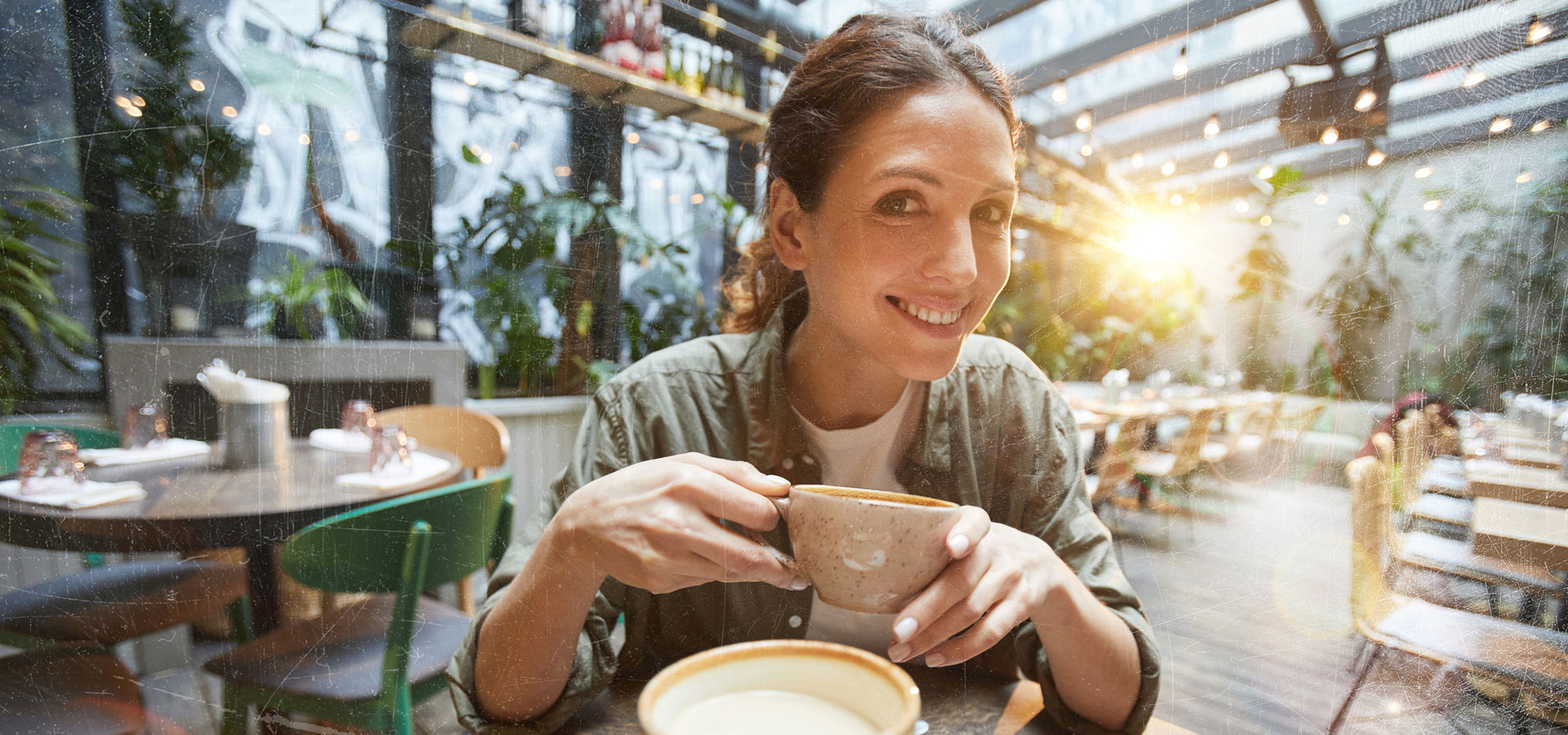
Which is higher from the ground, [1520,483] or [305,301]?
[305,301]

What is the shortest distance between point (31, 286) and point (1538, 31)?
1376 mm

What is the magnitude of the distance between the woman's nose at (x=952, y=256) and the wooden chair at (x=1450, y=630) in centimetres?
37

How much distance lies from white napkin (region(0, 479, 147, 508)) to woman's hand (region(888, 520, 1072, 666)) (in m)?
0.76

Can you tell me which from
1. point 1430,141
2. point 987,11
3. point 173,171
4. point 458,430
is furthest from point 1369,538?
point 173,171

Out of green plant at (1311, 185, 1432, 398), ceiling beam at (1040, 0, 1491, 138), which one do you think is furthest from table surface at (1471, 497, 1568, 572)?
ceiling beam at (1040, 0, 1491, 138)

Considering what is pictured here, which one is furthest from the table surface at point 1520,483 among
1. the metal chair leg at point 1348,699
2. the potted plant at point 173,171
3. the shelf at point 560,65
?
the potted plant at point 173,171

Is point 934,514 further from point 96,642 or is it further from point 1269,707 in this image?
point 96,642

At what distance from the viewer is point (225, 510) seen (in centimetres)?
63

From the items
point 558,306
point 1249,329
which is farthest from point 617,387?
point 1249,329

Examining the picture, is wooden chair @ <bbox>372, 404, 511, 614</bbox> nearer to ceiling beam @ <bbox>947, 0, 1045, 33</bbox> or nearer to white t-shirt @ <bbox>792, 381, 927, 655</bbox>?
white t-shirt @ <bbox>792, 381, 927, 655</bbox>

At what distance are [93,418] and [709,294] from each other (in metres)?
0.65

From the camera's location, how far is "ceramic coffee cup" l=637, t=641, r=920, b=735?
13.4 inches

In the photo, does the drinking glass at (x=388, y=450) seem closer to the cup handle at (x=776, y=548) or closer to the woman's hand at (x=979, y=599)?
the cup handle at (x=776, y=548)

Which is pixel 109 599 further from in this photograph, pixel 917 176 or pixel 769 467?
pixel 917 176
